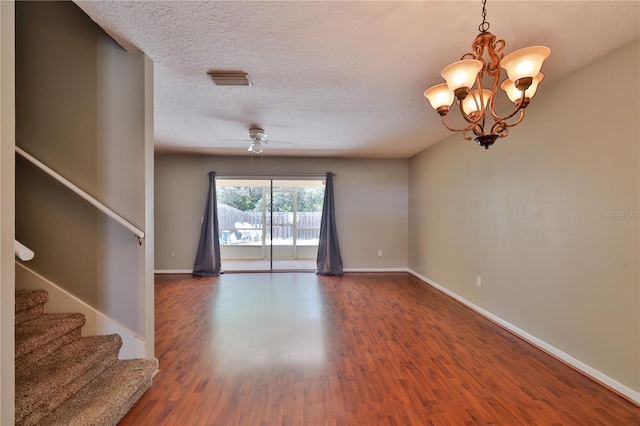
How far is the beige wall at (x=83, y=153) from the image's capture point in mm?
2092

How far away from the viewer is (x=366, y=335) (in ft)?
9.50

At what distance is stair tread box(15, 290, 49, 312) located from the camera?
1.86 metres

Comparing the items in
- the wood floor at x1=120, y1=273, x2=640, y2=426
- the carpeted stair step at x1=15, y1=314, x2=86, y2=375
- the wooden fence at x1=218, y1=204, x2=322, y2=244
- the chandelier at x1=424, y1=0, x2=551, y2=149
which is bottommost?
the wood floor at x1=120, y1=273, x2=640, y2=426

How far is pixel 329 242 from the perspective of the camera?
5.80 metres

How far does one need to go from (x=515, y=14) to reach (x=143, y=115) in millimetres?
2543

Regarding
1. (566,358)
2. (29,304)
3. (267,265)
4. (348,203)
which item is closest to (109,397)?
(29,304)

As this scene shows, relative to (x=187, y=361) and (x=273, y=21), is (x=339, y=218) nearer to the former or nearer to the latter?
(x=187, y=361)

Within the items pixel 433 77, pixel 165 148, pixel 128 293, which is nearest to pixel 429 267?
pixel 433 77

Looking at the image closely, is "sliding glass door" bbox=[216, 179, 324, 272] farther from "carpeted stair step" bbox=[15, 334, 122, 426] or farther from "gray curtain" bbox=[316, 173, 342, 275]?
"carpeted stair step" bbox=[15, 334, 122, 426]

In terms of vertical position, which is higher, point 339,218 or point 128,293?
point 339,218

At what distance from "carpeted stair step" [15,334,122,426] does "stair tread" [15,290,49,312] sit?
0.37 meters
